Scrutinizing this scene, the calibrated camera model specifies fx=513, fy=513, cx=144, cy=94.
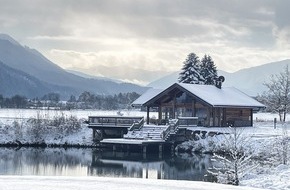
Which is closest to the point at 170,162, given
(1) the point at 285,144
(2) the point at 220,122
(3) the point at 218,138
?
(3) the point at 218,138

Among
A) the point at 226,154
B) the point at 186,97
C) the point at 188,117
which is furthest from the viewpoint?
the point at 186,97

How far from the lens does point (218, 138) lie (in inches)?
1786

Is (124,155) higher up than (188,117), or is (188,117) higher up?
(188,117)

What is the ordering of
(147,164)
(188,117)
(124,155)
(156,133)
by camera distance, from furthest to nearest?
1. (188,117)
2. (156,133)
3. (124,155)
4. (147,164)

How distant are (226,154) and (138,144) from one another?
785cm

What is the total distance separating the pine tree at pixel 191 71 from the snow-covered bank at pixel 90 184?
54.9 meters

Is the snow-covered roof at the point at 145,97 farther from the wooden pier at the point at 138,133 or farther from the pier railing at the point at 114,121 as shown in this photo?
the pier railing at the point at 114,121

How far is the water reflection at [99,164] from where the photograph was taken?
3234 centimetres

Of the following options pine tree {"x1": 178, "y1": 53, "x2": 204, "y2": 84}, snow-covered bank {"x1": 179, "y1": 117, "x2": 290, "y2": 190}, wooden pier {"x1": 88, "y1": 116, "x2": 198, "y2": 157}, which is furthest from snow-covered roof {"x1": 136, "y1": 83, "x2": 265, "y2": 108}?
pine tree {"x1": 178, "y1": 53, "x2": 204, "y2": 84}

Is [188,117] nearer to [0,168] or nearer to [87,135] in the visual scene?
[87,135]

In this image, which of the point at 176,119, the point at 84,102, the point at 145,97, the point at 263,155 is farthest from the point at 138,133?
the point at 84,102

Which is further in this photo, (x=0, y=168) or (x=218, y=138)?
(x=218, y=138)

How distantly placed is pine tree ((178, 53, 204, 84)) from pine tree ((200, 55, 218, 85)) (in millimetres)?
751

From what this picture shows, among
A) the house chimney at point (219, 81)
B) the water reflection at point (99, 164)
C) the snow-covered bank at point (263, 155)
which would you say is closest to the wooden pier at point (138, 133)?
the water reflection at point (99, 164)
